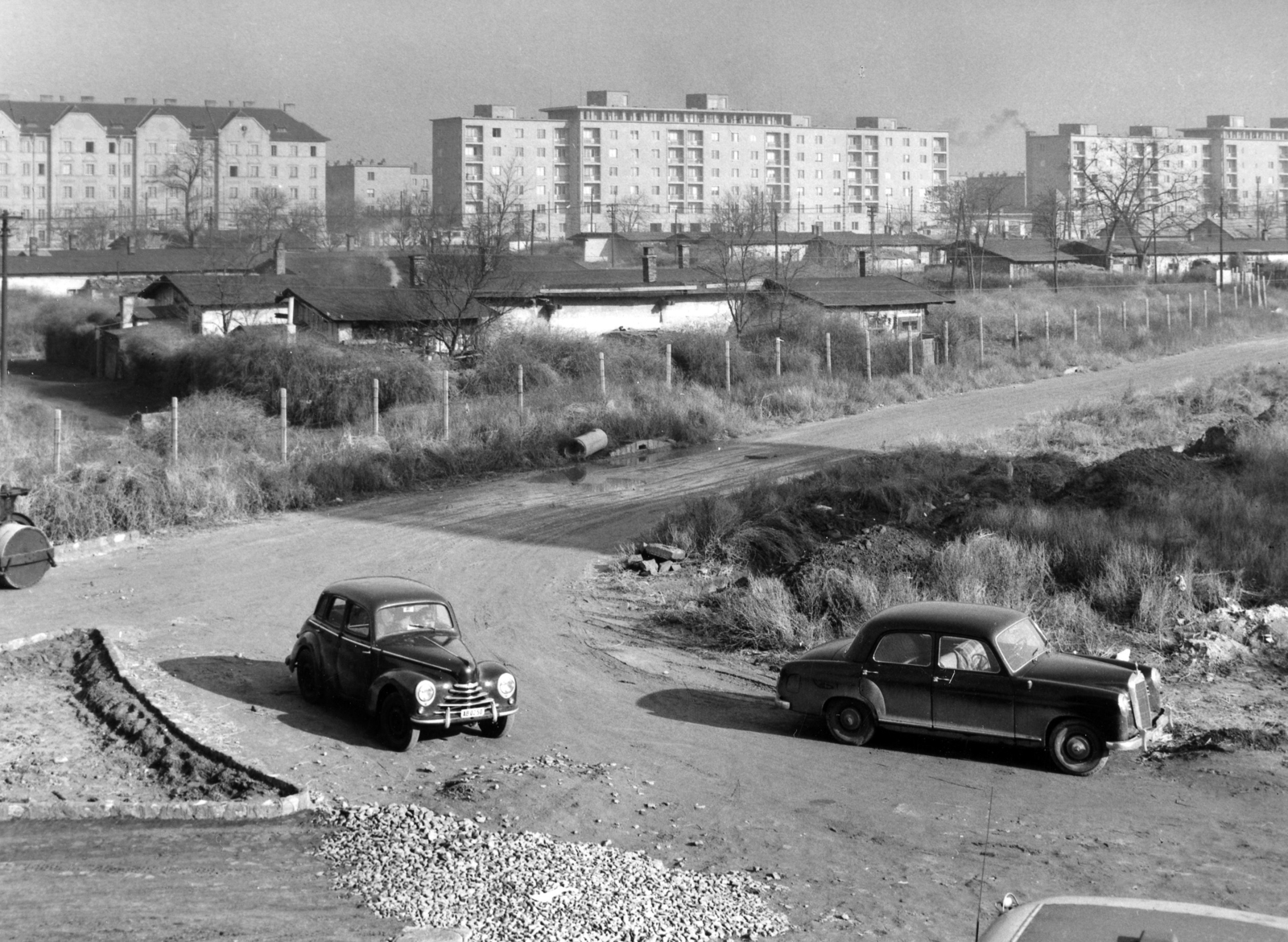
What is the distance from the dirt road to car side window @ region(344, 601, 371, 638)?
929 millimetres

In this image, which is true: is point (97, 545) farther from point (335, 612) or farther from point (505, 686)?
point (505, 686)

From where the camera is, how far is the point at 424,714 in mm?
11727

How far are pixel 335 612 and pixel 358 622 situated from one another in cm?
51

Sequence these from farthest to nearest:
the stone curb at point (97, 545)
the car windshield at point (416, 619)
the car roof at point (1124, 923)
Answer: the stone curb at point (97, 545) → the car windshield at point (416, 619) → the car roof at point (1124, 923)

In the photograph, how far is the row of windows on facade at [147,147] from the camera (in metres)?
137

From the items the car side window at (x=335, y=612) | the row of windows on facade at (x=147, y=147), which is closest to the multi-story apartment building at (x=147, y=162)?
the row of windows on facade at (x=147, y=147)

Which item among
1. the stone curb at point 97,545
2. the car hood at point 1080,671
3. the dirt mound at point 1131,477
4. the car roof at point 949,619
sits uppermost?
the dirt mound at point 1131,477

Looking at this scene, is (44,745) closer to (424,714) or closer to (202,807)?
(202,807)

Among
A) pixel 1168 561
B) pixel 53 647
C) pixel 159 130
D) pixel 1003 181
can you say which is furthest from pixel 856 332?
pixel 1003 181

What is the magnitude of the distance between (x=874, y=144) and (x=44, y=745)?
16971cm

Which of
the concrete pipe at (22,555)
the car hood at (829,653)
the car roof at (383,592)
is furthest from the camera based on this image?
the concrete pipe at (22,555)

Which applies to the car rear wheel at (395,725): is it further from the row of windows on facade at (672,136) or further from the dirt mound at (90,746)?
the row of windows on facade at (672,136)

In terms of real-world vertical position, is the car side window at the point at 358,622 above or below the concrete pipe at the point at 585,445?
below

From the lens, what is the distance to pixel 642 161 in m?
161
